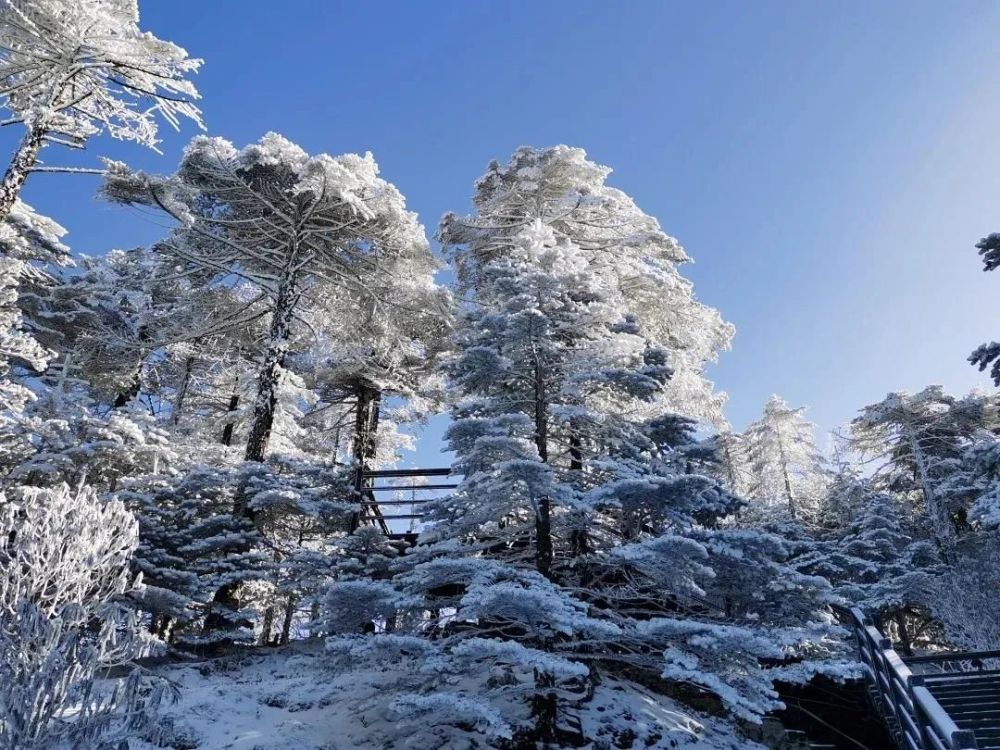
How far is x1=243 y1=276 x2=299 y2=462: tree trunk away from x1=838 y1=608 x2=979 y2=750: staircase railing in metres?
11.5

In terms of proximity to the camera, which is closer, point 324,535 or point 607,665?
point 607,665

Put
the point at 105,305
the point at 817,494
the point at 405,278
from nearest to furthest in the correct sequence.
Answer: the point at 405,278 < the point at 105,305 < the point at 817,494

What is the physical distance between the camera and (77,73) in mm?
12250

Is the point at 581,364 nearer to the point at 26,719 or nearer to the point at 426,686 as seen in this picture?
the point at 426,686

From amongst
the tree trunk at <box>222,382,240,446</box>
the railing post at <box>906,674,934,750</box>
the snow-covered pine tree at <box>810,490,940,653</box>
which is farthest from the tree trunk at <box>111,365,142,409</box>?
the snow-covered pine tree at <box>810,490,940,653</box>

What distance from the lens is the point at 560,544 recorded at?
9.86m

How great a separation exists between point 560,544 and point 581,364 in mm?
2907

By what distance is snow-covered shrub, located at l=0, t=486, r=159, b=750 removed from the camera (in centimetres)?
466

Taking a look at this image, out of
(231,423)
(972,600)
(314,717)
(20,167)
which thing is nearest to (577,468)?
(314,717)

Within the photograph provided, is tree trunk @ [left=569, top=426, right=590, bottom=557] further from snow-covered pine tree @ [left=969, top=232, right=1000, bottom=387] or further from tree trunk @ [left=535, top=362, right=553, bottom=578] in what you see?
snow-covered pine tree @ [left=969, top=232, right=1000, bottom=387]

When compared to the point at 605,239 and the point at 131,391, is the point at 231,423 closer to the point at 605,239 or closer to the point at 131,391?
the point at 131,391

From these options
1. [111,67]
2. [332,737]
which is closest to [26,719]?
[332,737]

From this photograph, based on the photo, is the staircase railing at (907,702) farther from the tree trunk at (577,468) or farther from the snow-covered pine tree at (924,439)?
the snow-covered pine tree at (924,439)

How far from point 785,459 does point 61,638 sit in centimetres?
2779
